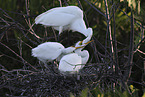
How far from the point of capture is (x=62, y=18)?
1.25 meters

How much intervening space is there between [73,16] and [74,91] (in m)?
0.42

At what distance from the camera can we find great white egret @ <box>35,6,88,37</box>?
124 cm

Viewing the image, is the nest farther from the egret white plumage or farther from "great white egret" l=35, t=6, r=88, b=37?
"great white egret" l=35, t=6, r=88, b=37

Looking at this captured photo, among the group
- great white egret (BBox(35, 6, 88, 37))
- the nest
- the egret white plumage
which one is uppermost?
great white egret (BBox(35, 6, 88, 37))

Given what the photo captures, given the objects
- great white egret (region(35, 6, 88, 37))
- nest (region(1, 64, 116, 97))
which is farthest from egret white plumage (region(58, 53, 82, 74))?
great white egret (region(35, 6, 88, 37))

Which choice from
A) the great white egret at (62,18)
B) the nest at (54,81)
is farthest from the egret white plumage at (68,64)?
the great white egret at (62,18)

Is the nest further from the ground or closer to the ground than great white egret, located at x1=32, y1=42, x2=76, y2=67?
closer to the ground

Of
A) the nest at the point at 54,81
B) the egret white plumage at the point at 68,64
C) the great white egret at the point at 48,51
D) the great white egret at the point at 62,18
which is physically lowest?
the nest at the point at 54,81

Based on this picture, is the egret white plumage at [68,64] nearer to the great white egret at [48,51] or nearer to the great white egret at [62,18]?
the great white egret at [48,51]

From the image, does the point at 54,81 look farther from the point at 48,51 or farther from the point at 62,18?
the point at 62,18

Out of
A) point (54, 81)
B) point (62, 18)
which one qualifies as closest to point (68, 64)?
point (54, 81)

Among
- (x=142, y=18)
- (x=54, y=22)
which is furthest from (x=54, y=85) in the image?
(x=142, y=18)

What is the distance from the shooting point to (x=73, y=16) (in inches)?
50.7

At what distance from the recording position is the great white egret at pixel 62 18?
48.7 inches
